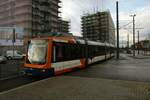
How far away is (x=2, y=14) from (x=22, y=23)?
43.0 ft

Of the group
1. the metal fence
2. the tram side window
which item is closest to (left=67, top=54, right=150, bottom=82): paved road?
the tram side window

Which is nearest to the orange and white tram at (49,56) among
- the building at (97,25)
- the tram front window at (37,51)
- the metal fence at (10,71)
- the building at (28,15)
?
the tram front window at (37,51)

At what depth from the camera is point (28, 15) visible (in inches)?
3162

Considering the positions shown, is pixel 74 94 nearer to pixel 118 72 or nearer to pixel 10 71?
pixel 118 72

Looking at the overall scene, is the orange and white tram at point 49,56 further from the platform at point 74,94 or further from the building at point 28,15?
the building at point 28,15

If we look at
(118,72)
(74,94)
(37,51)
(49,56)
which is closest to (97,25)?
(118,72)

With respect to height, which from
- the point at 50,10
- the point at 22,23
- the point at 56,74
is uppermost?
the point at 50,10

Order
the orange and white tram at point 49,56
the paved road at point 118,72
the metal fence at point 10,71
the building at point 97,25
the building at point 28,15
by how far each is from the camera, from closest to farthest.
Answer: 1. the orange and white tram at point 49,56
2. the paved road at point 118,72
3. the metal fence at point 10,71
4. the building at point 28,15
5. the building at point 97,25

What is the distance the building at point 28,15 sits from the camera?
79.9m

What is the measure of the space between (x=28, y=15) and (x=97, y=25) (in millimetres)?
27759

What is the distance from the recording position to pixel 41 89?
370 inches

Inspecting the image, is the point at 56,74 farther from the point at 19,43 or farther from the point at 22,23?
the point at 22,23

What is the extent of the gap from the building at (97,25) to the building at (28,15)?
51.4 ft

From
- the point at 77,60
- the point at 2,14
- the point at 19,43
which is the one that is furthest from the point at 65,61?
the point at 2,14
